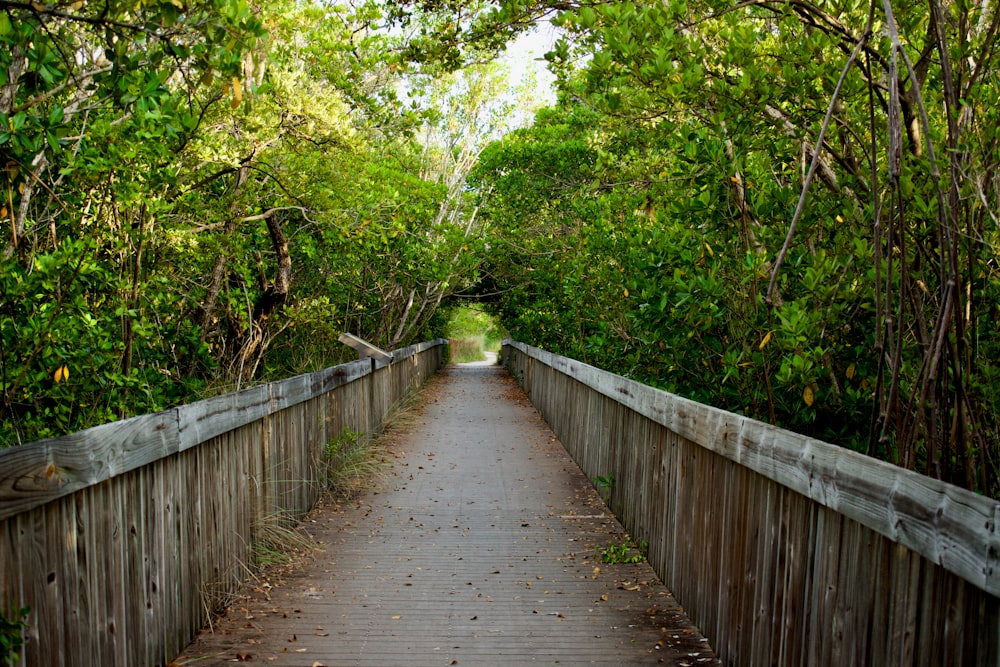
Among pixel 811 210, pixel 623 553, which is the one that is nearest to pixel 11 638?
pixel 623 553

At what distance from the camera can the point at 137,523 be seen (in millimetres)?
3861

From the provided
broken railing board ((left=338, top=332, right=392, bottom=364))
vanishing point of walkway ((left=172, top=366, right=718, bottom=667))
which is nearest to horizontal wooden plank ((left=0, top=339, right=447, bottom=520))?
vanishing point of walkway ((left=172, top=366, right=718, bottom=667))

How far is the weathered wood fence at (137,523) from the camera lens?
115 inches

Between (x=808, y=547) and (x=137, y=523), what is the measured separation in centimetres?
284

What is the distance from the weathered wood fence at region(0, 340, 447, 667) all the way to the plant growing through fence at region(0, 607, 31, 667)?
0.46 feet

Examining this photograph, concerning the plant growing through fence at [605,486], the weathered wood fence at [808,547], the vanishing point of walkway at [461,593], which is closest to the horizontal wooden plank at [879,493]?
the weathered wood fence at [808,547]

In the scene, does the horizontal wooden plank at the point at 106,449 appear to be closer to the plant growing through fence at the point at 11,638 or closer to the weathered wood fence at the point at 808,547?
the plant growing through fence at the point at 11,638

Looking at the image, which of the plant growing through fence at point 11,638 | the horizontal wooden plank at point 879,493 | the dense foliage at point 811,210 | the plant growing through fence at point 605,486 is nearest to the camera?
the horizontal wooden plank at point 879,493

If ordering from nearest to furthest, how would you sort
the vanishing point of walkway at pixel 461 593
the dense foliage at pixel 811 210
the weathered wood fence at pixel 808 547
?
the weathered wood fence at pixel 808 547
the dense foliage at pixel 811 210
the vanishing point of walkway at pixel 461 593

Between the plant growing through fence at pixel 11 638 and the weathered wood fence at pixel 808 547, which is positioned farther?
the plant growing through fence at pixel 11 638

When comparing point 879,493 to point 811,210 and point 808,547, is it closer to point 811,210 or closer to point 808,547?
point 808,547

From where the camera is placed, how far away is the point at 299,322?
39.8ft

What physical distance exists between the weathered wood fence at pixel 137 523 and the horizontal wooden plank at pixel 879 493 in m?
2.72

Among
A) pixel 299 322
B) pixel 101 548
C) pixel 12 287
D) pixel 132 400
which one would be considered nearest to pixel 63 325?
pixel 12 287
